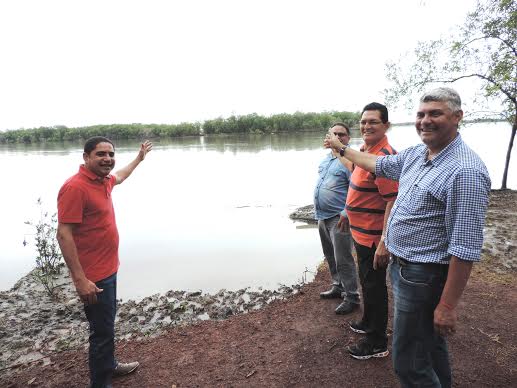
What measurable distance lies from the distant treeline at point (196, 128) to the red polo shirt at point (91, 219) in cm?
5286

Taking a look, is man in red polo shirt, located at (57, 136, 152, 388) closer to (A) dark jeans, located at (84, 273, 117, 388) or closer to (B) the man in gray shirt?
(A) dark jeans, located at (84, 273, 117, 388)

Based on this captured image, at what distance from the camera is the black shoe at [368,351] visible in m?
2.98

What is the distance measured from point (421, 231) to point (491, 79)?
1175 cm

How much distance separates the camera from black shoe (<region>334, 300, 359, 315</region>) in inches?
150

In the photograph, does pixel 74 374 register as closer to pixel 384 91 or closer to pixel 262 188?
pixel 262 188

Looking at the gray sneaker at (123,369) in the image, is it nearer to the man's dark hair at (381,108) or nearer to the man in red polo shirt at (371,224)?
the man in red polo shirt at (371,224)

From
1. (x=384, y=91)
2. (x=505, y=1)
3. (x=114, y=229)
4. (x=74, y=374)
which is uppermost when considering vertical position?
(x=505, y=1)

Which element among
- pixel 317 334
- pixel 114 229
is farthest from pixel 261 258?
pixel 114 229

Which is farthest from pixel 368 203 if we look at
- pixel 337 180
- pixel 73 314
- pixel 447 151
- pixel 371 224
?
pixel 73 314

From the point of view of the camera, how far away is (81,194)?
2.42 m

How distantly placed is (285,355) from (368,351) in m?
0.79

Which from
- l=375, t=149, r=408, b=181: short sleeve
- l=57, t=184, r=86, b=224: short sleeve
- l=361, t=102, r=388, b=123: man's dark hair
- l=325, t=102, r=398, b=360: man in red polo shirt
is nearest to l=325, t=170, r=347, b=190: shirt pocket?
l=325, t=102, r=398, b=360: man in red polo shirt

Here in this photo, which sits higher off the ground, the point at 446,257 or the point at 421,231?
the point at 421,231

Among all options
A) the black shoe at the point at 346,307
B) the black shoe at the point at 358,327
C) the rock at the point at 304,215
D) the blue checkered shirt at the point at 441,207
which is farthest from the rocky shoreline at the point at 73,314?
the rock at the point at 304,215
